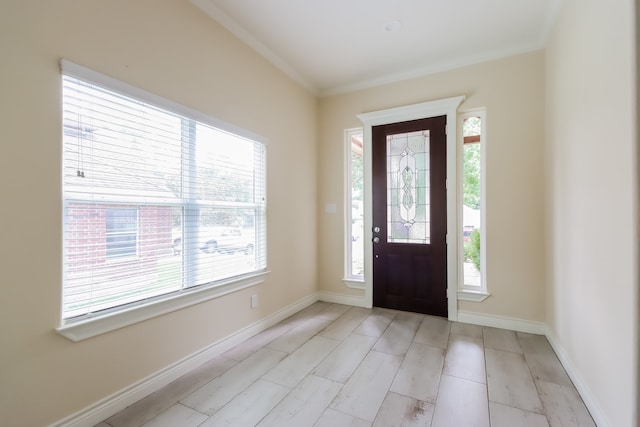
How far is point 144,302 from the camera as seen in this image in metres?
1.90

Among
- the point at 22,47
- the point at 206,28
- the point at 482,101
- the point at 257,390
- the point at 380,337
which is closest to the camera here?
the point at 22,47

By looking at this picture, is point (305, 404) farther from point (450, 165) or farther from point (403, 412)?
point (450, 165)

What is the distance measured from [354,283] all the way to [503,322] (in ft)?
5.43

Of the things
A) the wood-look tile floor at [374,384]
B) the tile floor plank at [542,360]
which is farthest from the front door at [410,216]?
the tile floor plank at [542,360]

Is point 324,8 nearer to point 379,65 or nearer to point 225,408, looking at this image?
point 379,65

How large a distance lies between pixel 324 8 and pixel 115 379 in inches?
119

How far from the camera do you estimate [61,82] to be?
1.53m

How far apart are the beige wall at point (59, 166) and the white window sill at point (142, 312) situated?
0.05 metres

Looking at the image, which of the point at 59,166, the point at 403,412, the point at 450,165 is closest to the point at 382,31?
the point at 450,165

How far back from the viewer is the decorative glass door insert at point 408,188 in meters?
3.37

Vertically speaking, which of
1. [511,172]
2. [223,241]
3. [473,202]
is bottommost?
[223,241]

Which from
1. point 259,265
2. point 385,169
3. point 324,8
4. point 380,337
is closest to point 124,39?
point 324,8

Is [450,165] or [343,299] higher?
[450,165]

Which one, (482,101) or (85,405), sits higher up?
(482,101)
